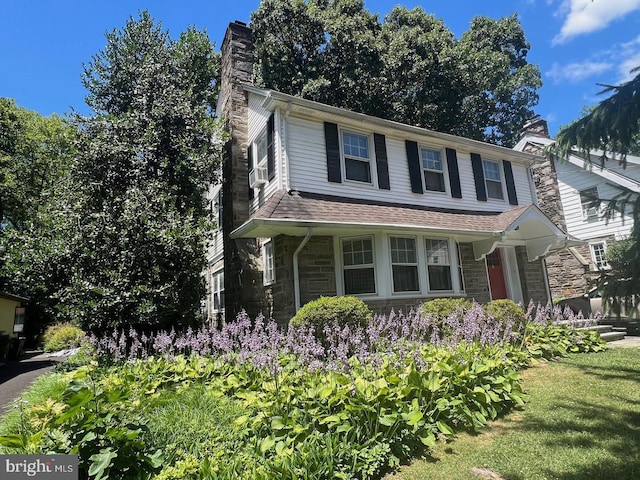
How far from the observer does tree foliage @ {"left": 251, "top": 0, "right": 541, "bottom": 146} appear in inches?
854

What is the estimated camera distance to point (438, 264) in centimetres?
1052

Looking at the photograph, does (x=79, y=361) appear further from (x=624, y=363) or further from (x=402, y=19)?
(x=402, y=19)

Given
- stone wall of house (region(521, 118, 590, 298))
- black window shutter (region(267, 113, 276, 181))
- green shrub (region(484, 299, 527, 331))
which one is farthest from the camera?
stone wall of house (region(521, 118, 590, 298))

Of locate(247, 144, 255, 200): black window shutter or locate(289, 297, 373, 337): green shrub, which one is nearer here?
locate(289, 297, 373, 337): green shrub

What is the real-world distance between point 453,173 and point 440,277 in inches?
159

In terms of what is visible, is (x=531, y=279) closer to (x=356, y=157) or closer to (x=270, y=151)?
(x=356, y=157)

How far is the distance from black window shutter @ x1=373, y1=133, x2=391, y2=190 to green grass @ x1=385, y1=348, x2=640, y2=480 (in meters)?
6.71

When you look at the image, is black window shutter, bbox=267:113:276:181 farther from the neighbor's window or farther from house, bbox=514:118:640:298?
the neighbor's window

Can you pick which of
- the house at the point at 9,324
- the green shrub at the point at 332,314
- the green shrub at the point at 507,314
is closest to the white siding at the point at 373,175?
the green shrub at the point at 332,314

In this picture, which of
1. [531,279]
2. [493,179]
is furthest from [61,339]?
[531,279]

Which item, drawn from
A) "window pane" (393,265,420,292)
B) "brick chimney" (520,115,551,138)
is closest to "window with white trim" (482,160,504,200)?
"window pane" (393,265,420,292)

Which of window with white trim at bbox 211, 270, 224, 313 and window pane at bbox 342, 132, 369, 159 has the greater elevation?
window pane at bbox 342, 132, 369, 159

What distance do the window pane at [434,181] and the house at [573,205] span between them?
784 cm

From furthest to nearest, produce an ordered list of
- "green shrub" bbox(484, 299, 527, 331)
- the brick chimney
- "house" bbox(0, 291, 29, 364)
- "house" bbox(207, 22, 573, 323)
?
the brick chimney, "house" bbox(0, 291, 29, 364), "house" bbox(207, 22, 573, 323), "green shrub" bbox(484, 299, 527, 331)
